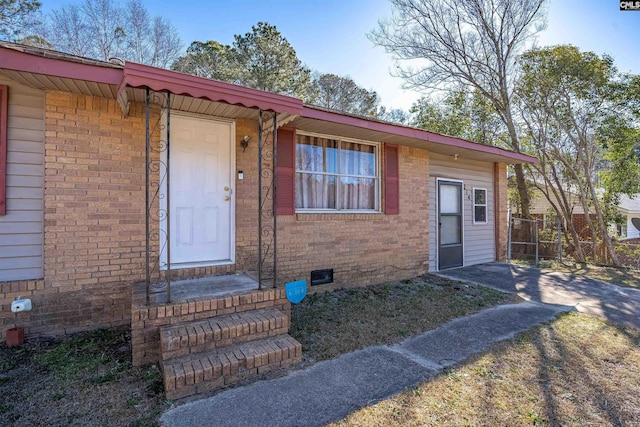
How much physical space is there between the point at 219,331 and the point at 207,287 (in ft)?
3.05

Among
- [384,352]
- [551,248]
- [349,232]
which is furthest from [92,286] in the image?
[551,248]

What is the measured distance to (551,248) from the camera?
1041 cm

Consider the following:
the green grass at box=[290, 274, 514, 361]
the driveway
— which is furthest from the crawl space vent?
the driveway

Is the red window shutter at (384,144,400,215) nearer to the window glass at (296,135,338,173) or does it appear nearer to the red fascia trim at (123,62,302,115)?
the window glass at (296,135,338,173)

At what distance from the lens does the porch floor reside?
3330mm

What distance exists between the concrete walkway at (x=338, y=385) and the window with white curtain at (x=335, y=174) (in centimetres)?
267

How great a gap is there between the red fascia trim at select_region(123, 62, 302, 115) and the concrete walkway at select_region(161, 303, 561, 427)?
2.62 m

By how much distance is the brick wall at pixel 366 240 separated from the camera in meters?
5.07

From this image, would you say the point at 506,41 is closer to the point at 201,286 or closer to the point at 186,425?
the point at 201,286

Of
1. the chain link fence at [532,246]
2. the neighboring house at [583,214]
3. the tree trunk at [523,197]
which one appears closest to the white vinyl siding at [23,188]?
the chain link fence at [532,246]

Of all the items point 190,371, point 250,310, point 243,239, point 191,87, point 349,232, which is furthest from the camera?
point 349,232

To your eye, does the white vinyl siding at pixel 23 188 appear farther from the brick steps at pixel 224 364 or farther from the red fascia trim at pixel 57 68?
the brick steps at pixel 224 364

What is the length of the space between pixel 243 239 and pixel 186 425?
2.67 m

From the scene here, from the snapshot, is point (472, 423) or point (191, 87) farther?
point (191, 87)
